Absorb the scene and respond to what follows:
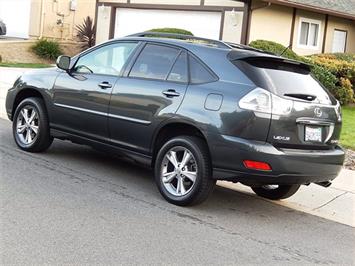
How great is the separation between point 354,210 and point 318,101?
1566mm

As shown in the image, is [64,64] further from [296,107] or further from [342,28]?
[342,28]

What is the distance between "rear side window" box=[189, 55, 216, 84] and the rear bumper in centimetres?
71

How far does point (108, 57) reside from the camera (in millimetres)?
7168

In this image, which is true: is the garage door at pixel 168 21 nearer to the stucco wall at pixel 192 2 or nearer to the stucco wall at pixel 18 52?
the stucco wall at pixel 192 2

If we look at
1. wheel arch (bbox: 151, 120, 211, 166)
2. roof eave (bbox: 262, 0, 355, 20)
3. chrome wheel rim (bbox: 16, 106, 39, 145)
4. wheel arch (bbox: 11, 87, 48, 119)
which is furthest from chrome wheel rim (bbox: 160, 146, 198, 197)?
roof eave (bbox: 262, 0, 355, 20)

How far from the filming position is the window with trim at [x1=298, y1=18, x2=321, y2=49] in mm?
20547

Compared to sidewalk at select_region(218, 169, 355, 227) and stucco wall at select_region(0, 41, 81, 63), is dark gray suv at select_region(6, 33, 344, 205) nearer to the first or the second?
sidewalk at select_region(218, 169, 355, 227)

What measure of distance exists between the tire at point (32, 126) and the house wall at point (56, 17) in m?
19.0

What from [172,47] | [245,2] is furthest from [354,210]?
[245,2]

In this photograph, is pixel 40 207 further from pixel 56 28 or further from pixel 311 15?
pixel 56 28

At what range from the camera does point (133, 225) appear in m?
5.26

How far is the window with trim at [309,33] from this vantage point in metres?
20.5

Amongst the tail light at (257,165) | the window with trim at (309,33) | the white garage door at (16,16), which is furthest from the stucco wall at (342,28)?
the tail light at (257,165)

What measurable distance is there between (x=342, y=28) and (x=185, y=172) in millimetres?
18476
